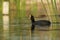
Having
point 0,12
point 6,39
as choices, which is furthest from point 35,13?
point 6,39

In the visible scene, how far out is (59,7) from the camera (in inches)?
755

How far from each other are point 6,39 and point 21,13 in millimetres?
12460

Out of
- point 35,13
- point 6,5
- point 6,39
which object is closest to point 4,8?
point 6,5

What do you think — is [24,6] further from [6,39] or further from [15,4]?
[6,39]

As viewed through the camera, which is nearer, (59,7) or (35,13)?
(59,7)

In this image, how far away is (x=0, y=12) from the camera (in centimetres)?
2027

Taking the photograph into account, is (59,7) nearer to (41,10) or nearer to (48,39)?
(41,10)

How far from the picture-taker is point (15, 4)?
750 inches

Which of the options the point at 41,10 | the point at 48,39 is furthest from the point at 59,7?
the point at 48,39

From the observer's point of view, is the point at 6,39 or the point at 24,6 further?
the point at 24,6

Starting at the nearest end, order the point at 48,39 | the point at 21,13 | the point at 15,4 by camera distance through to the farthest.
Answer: the point at 48,39, the point at 15,4, the point at 21,13

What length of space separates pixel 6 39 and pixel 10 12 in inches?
517

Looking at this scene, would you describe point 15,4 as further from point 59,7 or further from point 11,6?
point 59,7

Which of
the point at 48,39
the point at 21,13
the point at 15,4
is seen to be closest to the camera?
the point at 48,39
